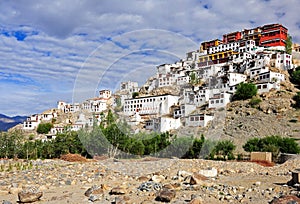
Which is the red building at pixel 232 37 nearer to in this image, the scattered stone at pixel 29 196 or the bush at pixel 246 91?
the bush at pixel 246 91

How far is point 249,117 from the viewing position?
39.5m

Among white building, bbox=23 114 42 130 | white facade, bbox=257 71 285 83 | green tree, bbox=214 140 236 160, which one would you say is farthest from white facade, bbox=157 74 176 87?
white building, bbox=23 114 42 130

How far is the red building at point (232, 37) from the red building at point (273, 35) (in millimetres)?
4225

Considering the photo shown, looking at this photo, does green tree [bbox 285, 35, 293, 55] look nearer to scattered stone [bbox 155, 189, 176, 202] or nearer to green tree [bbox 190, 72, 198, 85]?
green tree [bbox 190, 72, 198, 85]

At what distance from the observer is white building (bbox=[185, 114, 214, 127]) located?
39781mm

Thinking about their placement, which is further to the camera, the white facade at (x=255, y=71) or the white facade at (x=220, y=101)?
the white facade at (x=255, y=71)

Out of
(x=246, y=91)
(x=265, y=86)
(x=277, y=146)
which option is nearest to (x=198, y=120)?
(x=246, y=91)

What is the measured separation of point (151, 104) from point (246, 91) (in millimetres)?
13793

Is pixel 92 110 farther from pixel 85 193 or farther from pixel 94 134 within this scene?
pixel 85 193

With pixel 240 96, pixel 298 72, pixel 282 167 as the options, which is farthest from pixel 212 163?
pixel 298 72

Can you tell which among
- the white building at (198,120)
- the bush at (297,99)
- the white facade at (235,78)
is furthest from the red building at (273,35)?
the white building at (198,120)

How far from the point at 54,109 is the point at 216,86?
4093cm

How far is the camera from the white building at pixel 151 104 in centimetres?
4669

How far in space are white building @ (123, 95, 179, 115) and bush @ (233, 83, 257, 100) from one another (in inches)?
365
